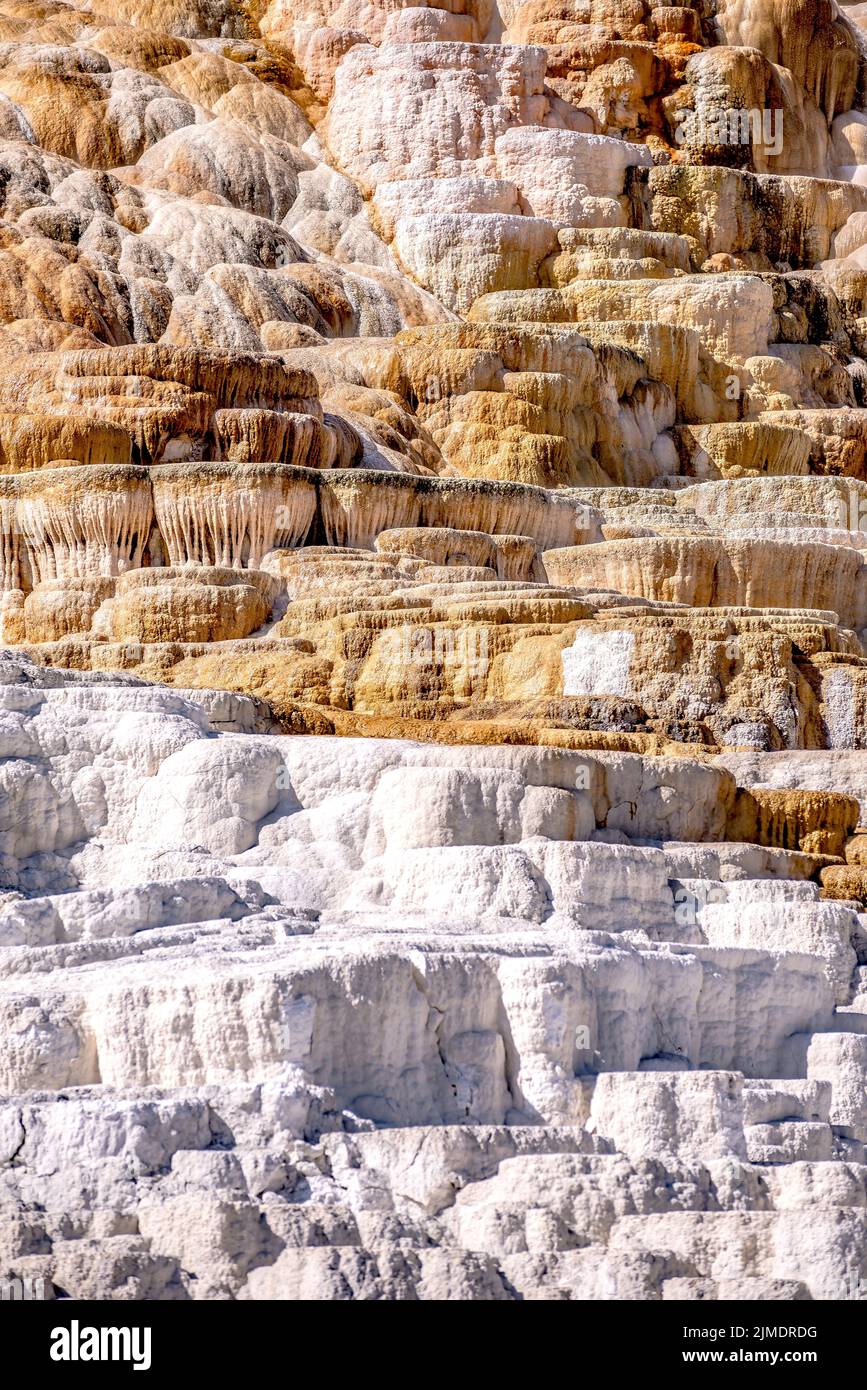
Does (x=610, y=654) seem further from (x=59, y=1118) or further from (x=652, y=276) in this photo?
(x=652, y=276)

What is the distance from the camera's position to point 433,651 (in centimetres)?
1905

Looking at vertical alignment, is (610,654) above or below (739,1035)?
above

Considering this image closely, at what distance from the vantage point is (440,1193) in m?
9.45

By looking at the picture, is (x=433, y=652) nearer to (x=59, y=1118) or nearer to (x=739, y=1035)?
(x=739, y=1035)

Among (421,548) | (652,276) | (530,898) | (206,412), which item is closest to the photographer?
(530,898)

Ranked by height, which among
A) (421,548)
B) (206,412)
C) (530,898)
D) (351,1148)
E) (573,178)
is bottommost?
(351,1148)

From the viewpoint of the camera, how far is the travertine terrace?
30.6ft

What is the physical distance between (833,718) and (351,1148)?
33.0 feet

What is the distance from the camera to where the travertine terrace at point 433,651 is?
932cm

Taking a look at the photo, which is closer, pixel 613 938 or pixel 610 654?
pixel 613 938

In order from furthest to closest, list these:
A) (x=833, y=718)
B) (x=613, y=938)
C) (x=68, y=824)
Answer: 1. (x=833, y=718)
2. (x=68, y=824)
3. (x=613, y=938)

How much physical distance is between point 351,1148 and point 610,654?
385 inches

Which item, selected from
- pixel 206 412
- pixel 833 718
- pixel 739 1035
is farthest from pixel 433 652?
pixel 206 412
